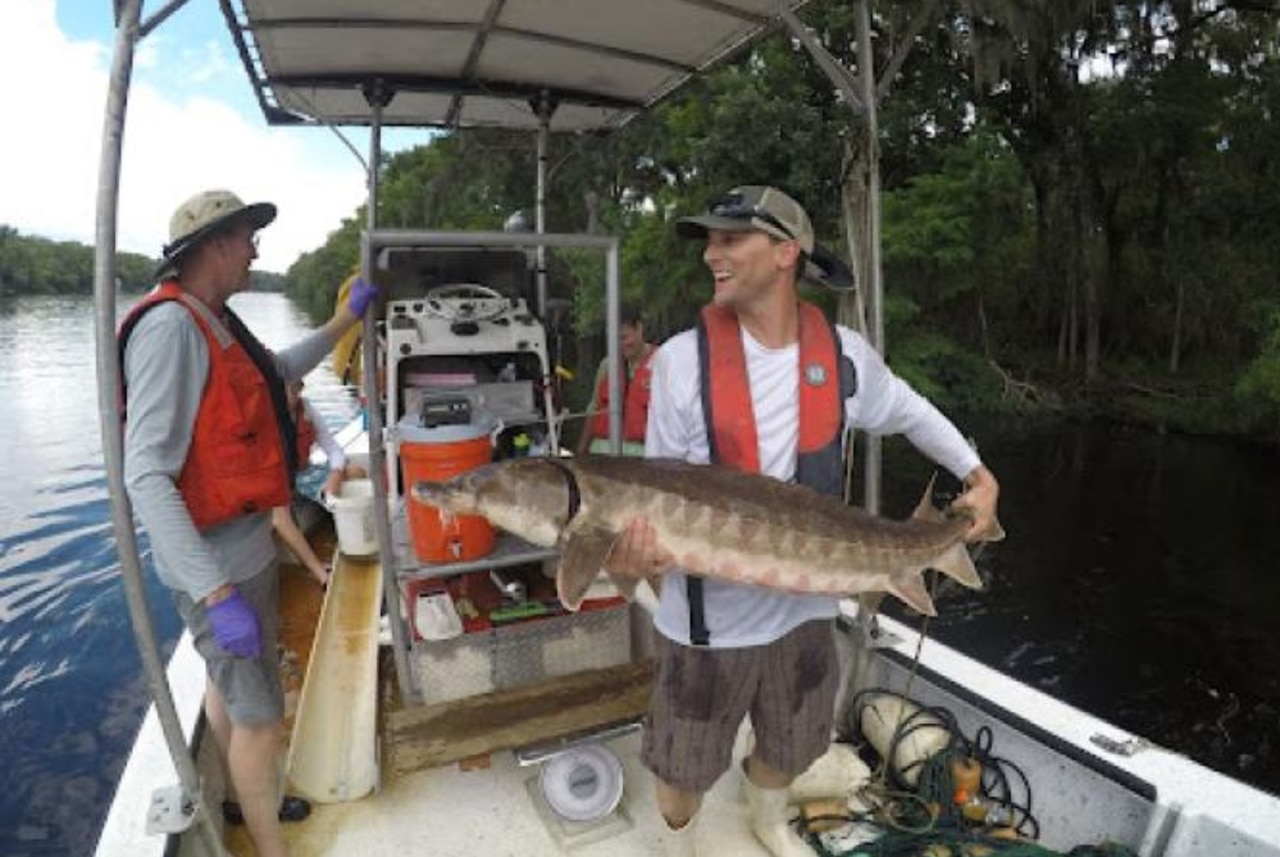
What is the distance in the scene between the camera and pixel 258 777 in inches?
114

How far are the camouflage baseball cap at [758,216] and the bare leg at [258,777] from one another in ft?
7.57

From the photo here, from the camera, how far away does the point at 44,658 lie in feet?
26.8

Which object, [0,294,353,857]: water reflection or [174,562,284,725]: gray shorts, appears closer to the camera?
[174,562,284,725]: gray shorts

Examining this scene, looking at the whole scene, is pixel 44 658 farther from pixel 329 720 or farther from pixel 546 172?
pixel 546 172

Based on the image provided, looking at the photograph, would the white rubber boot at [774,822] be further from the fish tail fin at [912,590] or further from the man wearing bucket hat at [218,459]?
the man wearing bucket hat at [218,459]

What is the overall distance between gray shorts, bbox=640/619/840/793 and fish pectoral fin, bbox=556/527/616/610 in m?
0.48

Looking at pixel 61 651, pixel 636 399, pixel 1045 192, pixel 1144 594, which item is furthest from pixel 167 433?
pixel 1045 192

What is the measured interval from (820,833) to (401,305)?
401 centimetres

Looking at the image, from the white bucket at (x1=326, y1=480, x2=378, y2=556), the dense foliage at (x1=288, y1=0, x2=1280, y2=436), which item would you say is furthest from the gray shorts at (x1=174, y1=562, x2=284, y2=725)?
the dense foliage at (x1=288, y1=0, x2=1280, y2=436)

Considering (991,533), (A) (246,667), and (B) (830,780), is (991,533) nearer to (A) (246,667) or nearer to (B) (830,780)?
(B) (830,780)

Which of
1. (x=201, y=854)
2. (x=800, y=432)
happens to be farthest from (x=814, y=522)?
(x=201, y=854)

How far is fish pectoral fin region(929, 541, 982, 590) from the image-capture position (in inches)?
112

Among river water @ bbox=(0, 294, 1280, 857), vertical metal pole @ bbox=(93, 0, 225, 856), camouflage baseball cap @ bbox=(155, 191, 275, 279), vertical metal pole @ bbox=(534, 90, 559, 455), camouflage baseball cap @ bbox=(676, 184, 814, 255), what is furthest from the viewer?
river water @ bbox=(0, 294, 1280, 857)

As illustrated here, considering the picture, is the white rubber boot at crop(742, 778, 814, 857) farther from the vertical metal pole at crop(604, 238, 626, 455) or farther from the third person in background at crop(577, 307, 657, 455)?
the third person in background at crop(577, 307, 657, 455)
